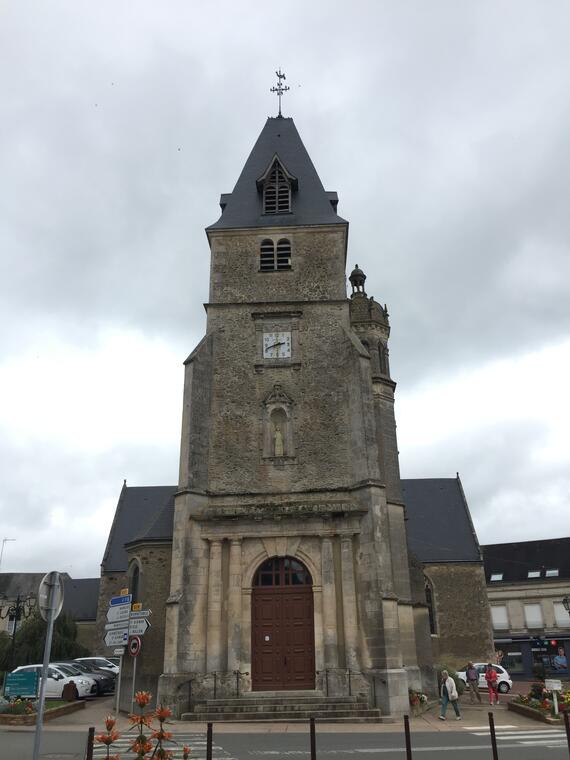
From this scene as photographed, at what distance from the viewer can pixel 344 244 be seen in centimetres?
2266

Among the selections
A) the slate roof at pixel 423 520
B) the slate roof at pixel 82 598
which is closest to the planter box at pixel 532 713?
the slate roof at pixel 423 520

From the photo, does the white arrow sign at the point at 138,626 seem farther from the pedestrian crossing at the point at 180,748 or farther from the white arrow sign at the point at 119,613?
the pedestrian crossing at the point at 180,748

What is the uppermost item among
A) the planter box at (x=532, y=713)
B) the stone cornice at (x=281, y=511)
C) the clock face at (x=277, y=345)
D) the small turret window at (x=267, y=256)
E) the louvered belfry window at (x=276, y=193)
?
the louvered belfry window at (x=276, y=193)

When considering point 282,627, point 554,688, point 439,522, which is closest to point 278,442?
point 282,627

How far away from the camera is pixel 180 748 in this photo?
10.6 m

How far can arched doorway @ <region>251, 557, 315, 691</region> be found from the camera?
16422mm

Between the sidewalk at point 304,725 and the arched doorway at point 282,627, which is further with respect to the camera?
the arched doorway at point 282,627

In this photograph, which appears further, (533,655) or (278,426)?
(533,655)

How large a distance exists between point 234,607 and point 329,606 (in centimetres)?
240

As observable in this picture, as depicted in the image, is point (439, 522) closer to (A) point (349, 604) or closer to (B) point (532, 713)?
(A) point (349, 604)

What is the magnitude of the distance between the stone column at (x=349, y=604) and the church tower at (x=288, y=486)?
0.11 feet

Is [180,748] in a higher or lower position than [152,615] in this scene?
lower

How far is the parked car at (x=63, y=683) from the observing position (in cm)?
2028

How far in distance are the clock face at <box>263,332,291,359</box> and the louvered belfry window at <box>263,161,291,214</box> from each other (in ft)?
17.4
